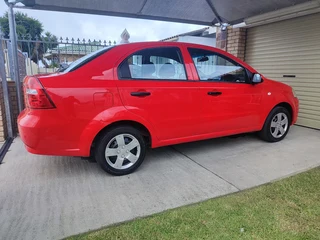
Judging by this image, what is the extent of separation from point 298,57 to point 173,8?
3.12 meters

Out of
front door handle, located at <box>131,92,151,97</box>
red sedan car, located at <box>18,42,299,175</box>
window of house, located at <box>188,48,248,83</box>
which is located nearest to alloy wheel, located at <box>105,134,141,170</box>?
red sedan car, located at <box>18,42,299,175</box>

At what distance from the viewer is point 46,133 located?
265 centimetres

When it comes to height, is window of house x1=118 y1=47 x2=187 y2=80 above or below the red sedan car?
above

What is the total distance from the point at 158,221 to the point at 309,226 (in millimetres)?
1341

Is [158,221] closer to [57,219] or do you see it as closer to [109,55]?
[57,219]

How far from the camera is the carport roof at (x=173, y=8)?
4756 millimetres

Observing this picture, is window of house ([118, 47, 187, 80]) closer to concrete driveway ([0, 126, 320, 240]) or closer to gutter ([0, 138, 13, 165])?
concrete driveway ([0, 126, 320, 240])

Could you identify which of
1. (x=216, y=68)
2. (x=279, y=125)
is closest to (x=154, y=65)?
(x=216, y=68)

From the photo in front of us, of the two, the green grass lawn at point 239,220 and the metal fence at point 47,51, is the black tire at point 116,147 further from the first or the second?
the metal fence at point 47,51

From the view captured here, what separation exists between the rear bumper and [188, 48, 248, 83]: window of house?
1990 millimetres

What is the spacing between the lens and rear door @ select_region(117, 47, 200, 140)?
297 centimetres

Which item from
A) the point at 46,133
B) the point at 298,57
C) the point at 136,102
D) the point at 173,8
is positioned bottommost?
the point at 46,133

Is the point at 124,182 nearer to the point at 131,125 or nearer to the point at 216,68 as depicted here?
the point at 131,125

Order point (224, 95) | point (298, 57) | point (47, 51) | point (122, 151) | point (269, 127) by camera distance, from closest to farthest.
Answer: point (122, 151)
point (224, 95)
point (269, 127)
point (298, 57)
point (47, 51)
